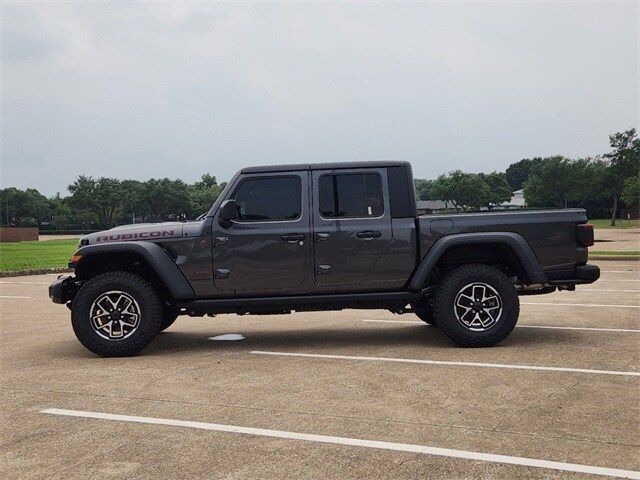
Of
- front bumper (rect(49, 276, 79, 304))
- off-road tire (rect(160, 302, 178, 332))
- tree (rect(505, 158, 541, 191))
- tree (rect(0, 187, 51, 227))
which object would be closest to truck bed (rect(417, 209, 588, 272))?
off-road tire (rect(160, 302, 178, 332))

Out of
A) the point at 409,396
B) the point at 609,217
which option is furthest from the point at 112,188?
the point at 409,396

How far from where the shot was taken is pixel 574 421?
417cm

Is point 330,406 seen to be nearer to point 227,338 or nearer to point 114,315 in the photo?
point 114,315

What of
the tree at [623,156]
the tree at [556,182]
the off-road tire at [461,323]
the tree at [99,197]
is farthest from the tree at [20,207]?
the off-road tire at [461,323]

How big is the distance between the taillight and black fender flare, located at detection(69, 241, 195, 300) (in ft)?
13.7

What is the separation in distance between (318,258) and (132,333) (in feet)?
6.94

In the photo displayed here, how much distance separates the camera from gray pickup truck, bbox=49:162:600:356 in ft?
21.8

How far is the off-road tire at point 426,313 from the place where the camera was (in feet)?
24.0

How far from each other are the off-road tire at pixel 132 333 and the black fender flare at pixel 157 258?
0.81 feet

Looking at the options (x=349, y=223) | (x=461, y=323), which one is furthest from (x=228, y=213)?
(x=461, y=323)

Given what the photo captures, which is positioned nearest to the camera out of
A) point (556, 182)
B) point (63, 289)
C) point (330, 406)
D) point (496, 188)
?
point (330, 406)

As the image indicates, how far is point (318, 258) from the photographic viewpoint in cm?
Answer: 673

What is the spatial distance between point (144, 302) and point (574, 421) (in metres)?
4.33

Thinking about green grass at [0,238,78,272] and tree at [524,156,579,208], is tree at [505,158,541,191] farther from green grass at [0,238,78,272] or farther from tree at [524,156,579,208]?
green grass at [0,238,78,272]
